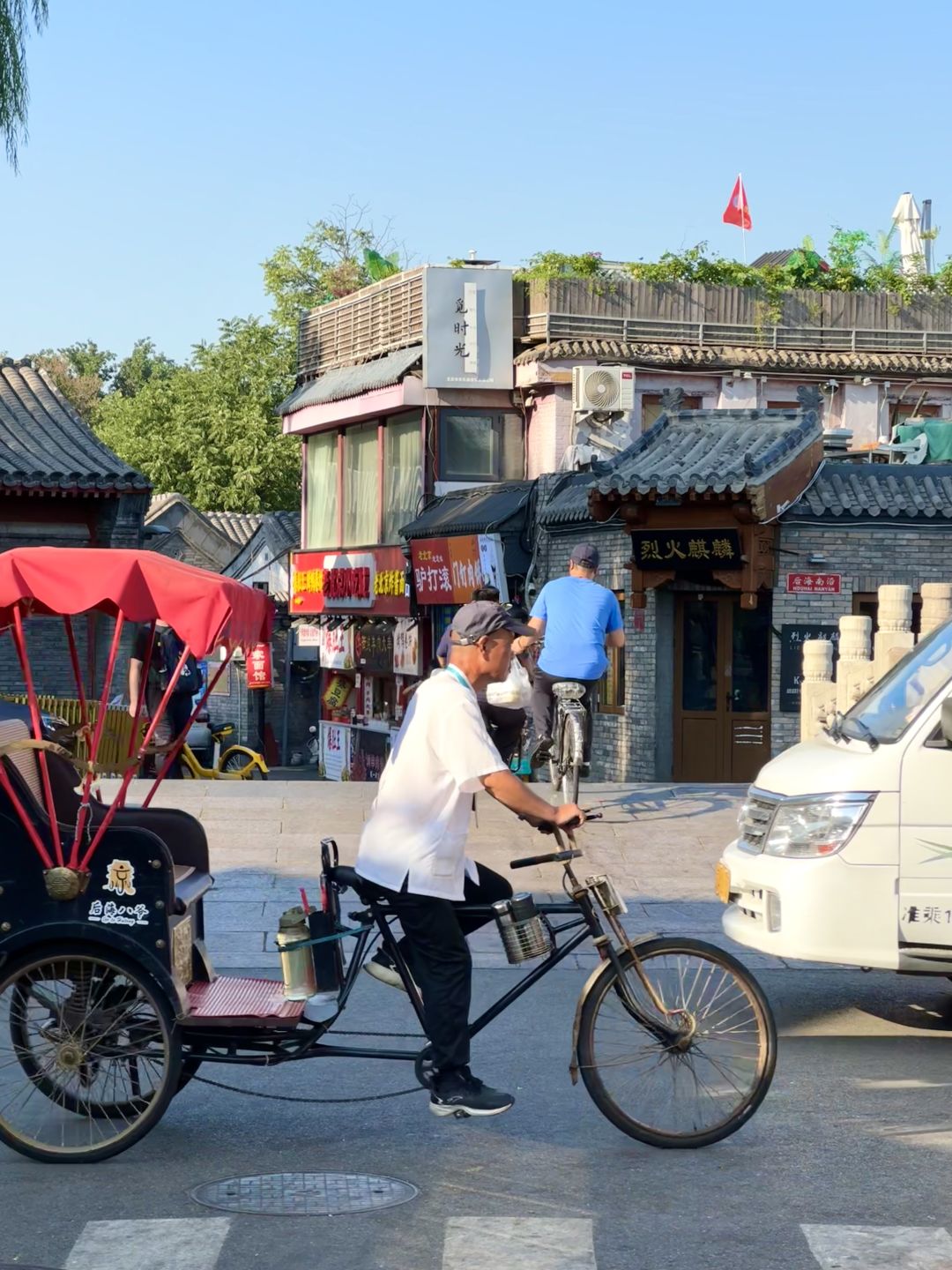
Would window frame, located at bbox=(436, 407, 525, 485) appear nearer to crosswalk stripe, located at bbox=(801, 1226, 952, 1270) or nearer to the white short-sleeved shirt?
the white short-sleeved shirt

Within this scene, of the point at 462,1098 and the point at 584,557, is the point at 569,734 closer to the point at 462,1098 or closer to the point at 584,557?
the point at 584,557

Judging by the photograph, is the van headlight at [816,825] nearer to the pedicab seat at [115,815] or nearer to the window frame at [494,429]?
the pedicab seat at [115,815]

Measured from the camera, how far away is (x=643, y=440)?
2434 centimetres

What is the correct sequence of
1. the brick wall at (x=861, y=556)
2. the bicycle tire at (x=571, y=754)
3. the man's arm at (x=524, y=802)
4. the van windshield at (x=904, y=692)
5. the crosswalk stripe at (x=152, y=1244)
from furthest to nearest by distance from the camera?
the brick wall at (x=861, y=556) < the bicycle tire at (x=571, y=754) < the van windshield at (x=904, y=692) < the man's arm at (x=524, y=802) < the crosswalk stripe at (x=152, y=1244)

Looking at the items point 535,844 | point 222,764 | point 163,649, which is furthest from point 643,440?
point 535,844

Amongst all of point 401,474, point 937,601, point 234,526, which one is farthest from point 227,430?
point 937,601

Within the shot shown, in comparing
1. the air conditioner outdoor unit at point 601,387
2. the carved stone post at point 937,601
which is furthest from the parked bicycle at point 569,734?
the air conditioner outdoor unit at point 601,387

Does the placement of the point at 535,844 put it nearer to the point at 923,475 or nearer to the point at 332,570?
the point at 923,475

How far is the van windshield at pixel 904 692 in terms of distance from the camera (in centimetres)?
771

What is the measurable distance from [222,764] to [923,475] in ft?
33.9

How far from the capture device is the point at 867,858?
7254 mm

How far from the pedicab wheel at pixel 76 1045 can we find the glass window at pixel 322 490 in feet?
99.2

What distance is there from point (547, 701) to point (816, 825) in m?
6.02

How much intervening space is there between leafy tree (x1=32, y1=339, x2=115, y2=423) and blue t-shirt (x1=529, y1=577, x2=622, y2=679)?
63255 mm
